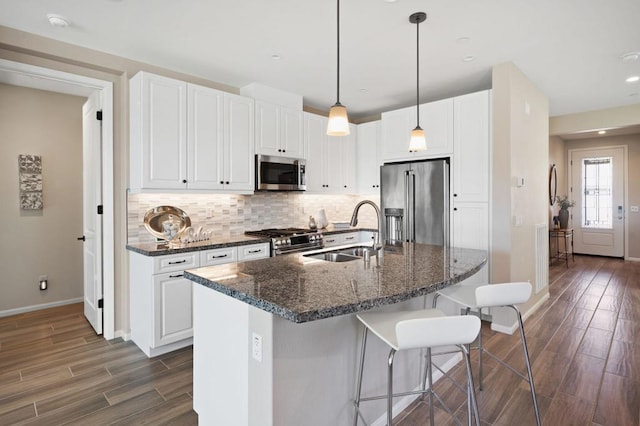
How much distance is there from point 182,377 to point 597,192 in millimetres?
8723

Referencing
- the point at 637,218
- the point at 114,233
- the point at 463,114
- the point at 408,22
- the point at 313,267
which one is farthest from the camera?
the point at 637,218

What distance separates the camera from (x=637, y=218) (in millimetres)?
7027

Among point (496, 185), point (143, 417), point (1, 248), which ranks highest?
point (496, 185)

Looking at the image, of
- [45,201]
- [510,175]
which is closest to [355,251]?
[510,175]

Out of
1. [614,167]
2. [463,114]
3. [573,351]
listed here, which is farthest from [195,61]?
[614,167]

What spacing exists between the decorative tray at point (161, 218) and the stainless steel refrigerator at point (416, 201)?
85.8 inches

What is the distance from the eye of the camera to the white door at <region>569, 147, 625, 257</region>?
7.23 m

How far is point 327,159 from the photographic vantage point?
4781 mm

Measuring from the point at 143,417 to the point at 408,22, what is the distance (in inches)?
127

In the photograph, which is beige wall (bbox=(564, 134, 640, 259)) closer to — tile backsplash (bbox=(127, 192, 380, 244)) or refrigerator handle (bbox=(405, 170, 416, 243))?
tile backsplash (bbox=(127, 192, 380, 244))

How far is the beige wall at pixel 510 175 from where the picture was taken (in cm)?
342

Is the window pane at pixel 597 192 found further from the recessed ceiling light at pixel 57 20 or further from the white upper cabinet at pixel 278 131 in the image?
the recessed ceiling light at pixel 57 20

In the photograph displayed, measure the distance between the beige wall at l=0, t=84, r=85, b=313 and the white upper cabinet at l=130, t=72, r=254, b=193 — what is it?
177 cm

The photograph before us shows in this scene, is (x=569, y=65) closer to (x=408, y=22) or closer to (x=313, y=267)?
(x=408, y=22)
